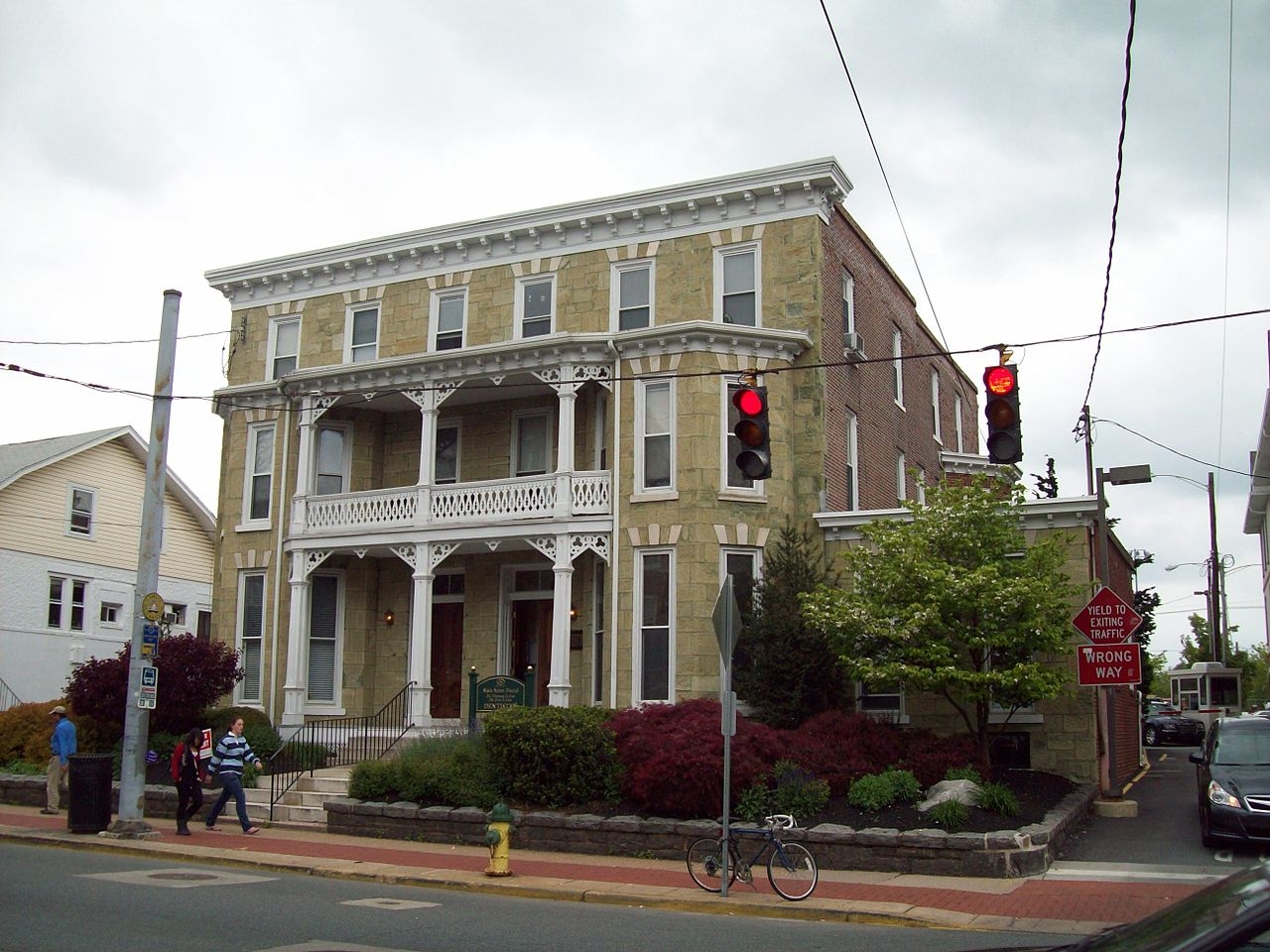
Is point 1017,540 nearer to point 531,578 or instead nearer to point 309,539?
point 531,578

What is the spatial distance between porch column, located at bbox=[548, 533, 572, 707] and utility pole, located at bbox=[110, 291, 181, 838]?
277 inches

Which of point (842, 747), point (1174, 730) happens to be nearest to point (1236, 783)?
point (842, 747)

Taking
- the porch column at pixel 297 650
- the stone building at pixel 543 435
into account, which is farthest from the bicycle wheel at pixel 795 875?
the porch column at pixel 297 650

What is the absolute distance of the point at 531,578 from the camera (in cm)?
2608

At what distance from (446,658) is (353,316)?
8.03m

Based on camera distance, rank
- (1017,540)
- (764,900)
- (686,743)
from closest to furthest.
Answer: (764,900), (686,743), (1017,540)

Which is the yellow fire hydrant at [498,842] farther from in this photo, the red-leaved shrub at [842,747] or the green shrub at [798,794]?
the red-leaved shrub at [842,747]

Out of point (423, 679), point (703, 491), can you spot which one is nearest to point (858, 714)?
point (703, 491)

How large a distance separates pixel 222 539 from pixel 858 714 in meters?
15.7

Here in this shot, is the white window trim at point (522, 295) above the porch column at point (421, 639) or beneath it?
above

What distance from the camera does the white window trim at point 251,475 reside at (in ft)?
89.8

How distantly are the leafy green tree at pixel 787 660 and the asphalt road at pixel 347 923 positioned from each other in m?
7.88

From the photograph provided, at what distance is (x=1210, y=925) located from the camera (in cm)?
371

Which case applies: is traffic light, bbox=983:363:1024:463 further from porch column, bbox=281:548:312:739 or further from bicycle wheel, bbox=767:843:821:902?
porch column, bbox=281:548:312:739
